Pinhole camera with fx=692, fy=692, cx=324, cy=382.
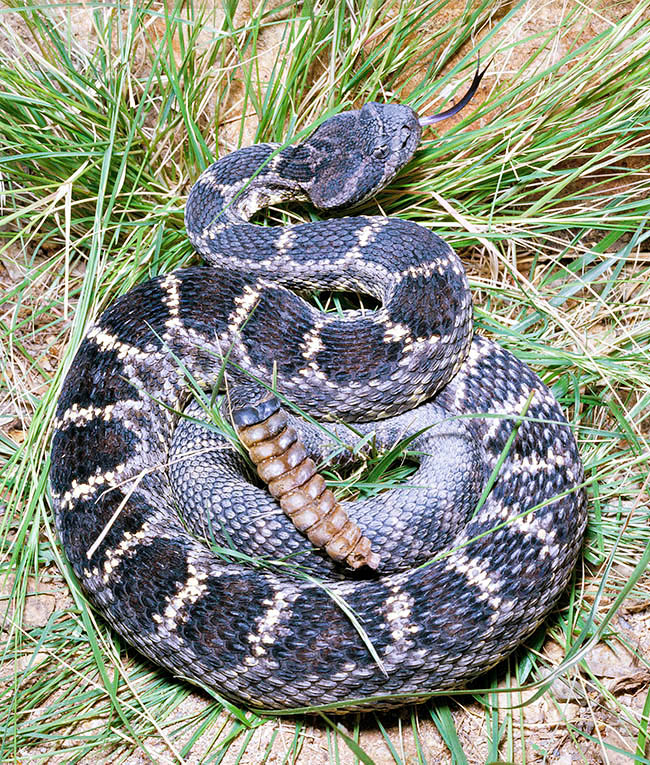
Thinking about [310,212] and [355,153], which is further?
[310,212]

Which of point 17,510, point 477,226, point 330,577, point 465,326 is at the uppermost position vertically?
point 477,226

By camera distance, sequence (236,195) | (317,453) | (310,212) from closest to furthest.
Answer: (317,453) → (236,195) → (310,212)

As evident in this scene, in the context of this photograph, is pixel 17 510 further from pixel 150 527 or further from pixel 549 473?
pixel 549 473

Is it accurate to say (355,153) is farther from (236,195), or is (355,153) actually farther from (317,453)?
(317,453)

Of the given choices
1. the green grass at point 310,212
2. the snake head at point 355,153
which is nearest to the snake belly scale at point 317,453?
the snake head at point 355,153

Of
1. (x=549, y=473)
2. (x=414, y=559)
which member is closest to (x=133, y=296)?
(x=414, y=559)

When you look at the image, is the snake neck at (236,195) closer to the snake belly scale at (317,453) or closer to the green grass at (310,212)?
the snake belly scale at (317,453)

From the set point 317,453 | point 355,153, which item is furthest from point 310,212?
point 317,453

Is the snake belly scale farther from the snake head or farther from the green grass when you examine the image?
the green grass
